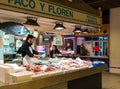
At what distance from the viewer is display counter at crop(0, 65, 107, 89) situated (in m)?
2.48

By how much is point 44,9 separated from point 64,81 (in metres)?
1.32

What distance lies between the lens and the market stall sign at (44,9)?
2.32 m

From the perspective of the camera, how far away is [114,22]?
995cm

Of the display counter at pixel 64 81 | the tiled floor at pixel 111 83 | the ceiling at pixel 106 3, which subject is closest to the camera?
the display counter at pixel 64 81

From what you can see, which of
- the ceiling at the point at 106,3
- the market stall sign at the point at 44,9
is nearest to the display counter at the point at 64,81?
the market stall sign at the point at 44,9

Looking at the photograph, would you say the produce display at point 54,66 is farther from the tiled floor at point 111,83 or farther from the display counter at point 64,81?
the tiled floor at point 111,83

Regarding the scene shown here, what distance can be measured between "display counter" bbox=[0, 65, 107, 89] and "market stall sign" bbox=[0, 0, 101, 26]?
3.16ft

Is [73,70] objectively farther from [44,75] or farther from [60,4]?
[60,4]

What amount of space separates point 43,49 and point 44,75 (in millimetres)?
6643

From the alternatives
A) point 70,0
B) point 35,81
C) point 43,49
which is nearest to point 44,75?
point 35,81

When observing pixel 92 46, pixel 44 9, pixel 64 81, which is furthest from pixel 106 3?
pixel 44 9

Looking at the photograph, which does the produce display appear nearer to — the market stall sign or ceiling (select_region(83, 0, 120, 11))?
the market stall sign

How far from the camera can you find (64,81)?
125 inches

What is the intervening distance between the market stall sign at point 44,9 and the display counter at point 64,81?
3.16ft
